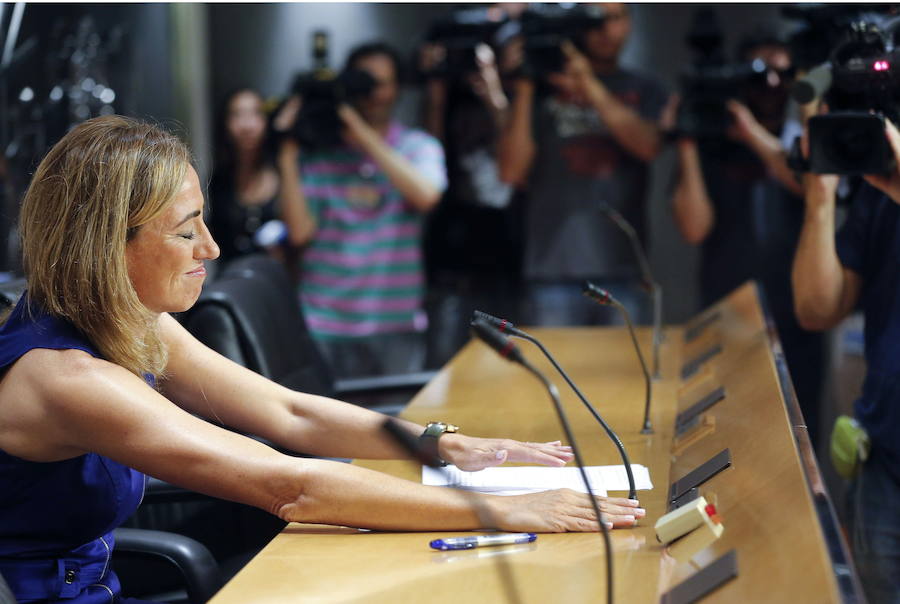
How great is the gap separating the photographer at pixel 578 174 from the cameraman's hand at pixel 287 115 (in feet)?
2.57

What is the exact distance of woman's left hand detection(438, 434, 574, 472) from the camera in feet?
6.02

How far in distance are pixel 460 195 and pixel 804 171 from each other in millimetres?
2047

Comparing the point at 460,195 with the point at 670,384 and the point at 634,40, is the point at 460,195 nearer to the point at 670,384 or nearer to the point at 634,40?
the point at 634,40

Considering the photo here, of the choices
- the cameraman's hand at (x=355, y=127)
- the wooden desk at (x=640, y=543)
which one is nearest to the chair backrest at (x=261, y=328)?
the wooden desk at (x=640, y=543)

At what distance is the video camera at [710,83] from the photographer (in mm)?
3699

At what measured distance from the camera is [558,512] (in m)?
1.58

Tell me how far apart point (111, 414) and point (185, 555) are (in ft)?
1.12

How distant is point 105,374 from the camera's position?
1505 millimetres

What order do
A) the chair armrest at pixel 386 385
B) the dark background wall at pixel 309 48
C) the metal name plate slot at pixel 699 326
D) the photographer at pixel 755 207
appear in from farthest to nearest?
the dark background wall at pixel 309 48 < the photographer at pixel 755 207 < the metal name plate slot at pixel 699 326 < the chair armrest at pixel 386 385

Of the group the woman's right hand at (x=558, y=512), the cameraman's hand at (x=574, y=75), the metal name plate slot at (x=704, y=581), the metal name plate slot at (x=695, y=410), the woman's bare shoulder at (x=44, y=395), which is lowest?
the metal name plate slot at (x=695, y=410)

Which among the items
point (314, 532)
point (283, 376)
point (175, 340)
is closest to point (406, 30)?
point (283, 376)

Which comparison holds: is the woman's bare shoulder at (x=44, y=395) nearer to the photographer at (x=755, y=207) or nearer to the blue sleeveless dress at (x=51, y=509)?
the blue sleeveless dress at (x=51, y=509)

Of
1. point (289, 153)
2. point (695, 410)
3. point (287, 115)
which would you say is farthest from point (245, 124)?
point (695, 410)

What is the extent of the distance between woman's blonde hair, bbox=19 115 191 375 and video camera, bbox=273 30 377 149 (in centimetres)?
240
